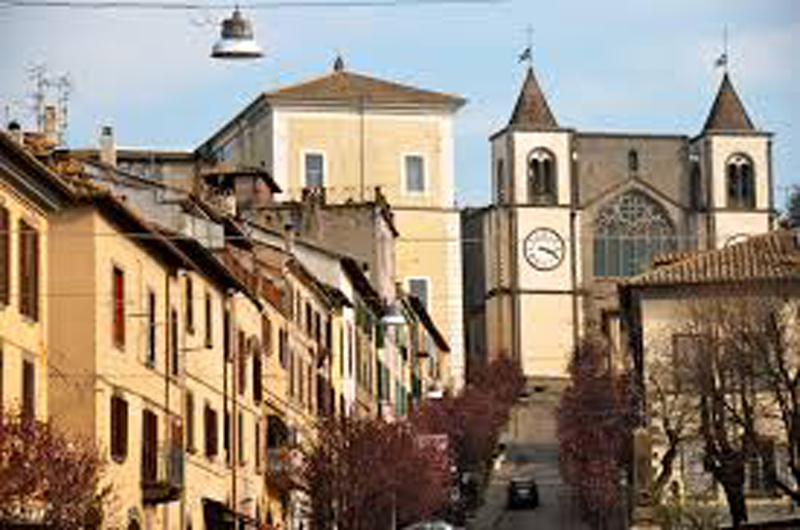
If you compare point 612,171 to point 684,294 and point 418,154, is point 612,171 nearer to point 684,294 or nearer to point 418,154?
point 418,154

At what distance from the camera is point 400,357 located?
10550 cm

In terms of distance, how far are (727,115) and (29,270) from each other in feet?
504

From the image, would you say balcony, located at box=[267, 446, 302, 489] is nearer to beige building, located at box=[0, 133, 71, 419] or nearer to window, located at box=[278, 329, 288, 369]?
window, located at box=[278, 329, 288, 369]

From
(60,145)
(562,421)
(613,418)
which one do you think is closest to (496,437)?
(562,421)

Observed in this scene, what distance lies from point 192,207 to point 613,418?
115 ft

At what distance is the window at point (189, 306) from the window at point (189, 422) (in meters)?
1.40

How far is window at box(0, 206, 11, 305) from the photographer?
41625mm

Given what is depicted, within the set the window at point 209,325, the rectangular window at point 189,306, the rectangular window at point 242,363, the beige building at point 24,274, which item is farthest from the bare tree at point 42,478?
the rectangular window at point 242,363

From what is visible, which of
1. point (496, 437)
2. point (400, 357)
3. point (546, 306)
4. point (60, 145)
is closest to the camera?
point (60, 145)

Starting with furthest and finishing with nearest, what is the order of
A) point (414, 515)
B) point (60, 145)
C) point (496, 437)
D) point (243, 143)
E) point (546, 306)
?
point (546, 306)
point (243, 143)
point (496, 437)
point (414, 515)
point (60, 145)

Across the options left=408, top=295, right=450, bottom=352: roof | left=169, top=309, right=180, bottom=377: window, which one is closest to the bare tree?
left=169, top=309, right=180, bottom=377: window

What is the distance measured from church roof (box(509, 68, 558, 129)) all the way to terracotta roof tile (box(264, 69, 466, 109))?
55.3m

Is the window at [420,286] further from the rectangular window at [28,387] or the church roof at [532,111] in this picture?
the rectangular window at [28,387]

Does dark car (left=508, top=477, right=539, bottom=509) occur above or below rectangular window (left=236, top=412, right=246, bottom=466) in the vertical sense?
below
